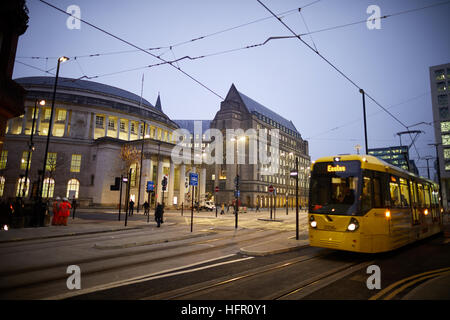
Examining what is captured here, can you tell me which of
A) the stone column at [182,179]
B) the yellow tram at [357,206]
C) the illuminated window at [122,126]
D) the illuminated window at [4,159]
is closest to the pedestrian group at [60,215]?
the yellow tram at [357,206]

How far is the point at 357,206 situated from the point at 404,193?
13.0 ft

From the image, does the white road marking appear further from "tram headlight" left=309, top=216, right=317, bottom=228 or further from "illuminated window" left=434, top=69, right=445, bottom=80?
"illuminated window" left=434, top=69, right=445, bottom=80

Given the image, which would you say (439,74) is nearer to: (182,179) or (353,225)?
(182,179)

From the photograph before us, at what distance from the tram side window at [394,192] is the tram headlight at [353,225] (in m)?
2.29

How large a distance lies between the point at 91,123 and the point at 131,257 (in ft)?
187

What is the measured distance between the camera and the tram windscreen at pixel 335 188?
8.29 meters

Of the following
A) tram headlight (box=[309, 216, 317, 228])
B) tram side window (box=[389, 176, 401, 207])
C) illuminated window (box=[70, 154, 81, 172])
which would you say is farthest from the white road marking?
illuminated window (box=[70, 154, 81, 172])

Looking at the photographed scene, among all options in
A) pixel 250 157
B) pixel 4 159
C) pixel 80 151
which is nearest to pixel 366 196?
pixel 80 151

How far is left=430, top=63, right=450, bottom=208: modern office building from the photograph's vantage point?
193ft

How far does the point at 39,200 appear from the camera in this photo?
676 inches

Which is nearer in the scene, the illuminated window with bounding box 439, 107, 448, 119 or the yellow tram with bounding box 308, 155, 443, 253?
the yellow tram with bounding box 308, 155, 443, 253

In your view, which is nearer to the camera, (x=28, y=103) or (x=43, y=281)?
(x=43, y=281)
